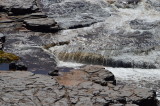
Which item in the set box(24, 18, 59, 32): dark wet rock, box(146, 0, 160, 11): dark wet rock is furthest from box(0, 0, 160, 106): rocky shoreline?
box(146, 0, 160, 11): dark wet rock

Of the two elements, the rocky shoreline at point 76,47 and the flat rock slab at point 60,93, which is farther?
the rocky shoreline at point 76,47

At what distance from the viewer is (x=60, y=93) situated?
10719mm

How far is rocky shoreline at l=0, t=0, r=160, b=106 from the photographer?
10688mm

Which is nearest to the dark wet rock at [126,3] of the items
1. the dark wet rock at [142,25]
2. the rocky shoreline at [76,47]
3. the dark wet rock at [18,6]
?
the rocky shoreline at [76,47]

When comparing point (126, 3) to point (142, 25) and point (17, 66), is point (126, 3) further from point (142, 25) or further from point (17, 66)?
point (17, 66)

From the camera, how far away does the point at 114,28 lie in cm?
1928

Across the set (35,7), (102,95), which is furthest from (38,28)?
(102,95)

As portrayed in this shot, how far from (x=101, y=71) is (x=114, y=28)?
21.3 feet

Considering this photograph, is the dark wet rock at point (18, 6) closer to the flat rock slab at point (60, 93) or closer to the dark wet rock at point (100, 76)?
the dark wet rock at point (100, 76)

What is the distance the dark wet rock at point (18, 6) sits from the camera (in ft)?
68.7

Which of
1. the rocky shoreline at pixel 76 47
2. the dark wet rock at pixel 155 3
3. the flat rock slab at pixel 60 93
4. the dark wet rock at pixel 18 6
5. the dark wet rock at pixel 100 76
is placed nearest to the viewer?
the flat rock slab at pixel 60 93

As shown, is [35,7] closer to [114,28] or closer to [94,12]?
[94,12]

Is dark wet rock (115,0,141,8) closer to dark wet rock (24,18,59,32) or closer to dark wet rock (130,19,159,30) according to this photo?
dark wet rock (130,19,159,30)

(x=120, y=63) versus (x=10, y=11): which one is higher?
(x=10, y=11)
